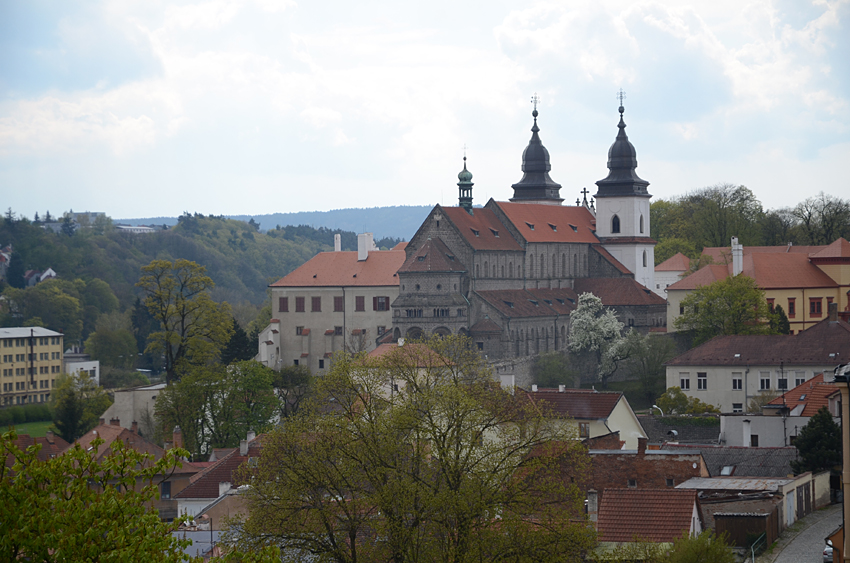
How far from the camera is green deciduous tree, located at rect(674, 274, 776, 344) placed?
245ft

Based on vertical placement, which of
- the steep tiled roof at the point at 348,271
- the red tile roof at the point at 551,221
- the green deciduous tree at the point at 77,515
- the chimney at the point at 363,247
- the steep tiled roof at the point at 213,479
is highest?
the red tile roof at the point at 551,221

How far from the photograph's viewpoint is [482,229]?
8362 centimetres

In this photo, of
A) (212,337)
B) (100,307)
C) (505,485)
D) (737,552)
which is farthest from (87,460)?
(100,307)

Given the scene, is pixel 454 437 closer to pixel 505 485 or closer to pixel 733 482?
pixel 505 485

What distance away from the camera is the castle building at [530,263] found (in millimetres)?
78000

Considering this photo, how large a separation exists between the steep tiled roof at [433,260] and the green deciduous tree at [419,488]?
4502 cm

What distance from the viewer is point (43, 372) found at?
115 m

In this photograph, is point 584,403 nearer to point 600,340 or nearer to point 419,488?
point 419,488

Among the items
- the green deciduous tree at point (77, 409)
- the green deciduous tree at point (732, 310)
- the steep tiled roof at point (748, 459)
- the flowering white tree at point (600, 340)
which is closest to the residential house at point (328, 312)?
the green deciduous tree at point (77, 409)

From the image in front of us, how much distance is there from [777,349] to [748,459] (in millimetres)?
22316

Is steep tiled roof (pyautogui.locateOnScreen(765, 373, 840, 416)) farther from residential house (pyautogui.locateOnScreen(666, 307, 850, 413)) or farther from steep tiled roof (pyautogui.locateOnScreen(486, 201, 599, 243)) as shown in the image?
steep tiled roof (pyautogui.locateOnScreen(486, 201, 599, 243))

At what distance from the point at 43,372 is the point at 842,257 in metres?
71.2

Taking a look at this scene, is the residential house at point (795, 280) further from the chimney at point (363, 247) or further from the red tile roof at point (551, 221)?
the chimney at point (363, 247)

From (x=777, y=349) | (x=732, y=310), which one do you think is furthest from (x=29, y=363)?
(x=777, y=349)
